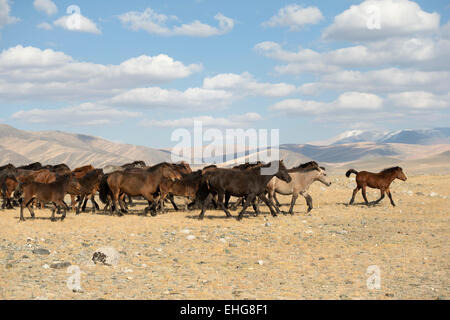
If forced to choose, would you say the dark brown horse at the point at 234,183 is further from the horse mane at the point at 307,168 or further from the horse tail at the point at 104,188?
the horse tail at the point at 104,188

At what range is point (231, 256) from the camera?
1038 centimetres

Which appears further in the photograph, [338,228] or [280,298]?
[338,228]

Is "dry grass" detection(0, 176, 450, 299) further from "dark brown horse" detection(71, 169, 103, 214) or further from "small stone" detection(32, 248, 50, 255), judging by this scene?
"dark brown horse" detection(71, 169, 103, 214)

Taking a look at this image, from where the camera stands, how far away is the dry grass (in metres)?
7.69

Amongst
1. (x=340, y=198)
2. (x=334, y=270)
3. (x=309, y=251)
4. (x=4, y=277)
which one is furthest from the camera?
(x=340, y=198)

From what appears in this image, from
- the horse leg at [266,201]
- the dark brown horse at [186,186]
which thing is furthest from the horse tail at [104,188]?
the horse leg at [266,201]

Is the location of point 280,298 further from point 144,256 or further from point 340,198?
A: point 340,198

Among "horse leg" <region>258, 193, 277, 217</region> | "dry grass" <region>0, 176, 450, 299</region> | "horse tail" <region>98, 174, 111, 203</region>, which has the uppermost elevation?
"horse tail" <region>98, 174, 111, 203</region>

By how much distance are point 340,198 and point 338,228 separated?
9439mm

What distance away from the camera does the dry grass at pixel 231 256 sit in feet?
25.2

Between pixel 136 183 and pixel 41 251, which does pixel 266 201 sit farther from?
pixel 41 251

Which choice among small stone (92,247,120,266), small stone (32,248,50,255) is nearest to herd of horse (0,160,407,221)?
small stone (32,248,50,255)

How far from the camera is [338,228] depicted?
14.3 m
